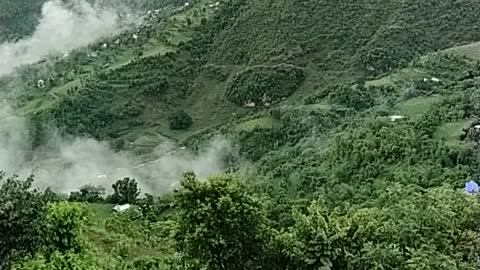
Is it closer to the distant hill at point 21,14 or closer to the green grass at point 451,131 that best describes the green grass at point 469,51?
the green grass at point 451,131

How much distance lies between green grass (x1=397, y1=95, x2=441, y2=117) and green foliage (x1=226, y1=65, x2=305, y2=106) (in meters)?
23.5

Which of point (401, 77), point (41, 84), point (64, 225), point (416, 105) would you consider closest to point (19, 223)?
point (64, 225)

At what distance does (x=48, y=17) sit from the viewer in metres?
127

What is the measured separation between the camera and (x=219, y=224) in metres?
15.6

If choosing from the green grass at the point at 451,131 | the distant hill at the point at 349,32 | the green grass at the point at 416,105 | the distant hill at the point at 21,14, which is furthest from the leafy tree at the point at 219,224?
the distant hill at the point at 21,14

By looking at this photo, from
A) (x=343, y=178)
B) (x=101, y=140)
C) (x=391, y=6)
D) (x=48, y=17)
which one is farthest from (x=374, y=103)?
(x=48, y=17)

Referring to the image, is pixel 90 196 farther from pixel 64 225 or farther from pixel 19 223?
pixel 64 225

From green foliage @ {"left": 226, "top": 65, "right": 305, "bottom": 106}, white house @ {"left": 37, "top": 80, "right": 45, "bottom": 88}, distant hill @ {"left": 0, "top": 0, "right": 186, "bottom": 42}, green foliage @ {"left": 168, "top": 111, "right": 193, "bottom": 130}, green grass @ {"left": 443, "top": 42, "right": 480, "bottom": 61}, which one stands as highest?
distant hill @ {"left": 0, "top": 0, "right": 186, "bottom": 42}

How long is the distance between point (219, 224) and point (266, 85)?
197 feet

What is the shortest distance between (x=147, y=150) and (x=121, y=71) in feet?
48.6

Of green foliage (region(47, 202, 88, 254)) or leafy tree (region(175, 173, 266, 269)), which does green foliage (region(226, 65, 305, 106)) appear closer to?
leafy tree (region(175, 173, 266, 269))

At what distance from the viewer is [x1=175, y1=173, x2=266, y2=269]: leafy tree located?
613 inches

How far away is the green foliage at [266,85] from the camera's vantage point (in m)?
74.8

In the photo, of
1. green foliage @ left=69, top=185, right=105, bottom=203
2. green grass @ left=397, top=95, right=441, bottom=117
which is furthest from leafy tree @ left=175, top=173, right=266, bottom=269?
green foliage @ left=69, top=185, right=105, bottom=203
